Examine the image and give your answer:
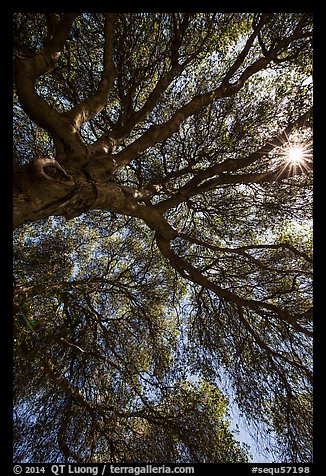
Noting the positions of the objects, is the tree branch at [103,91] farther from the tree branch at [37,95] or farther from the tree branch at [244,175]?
the tree branch at [244,175]

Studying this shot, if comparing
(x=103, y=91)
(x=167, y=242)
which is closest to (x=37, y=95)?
(x=103, y=91)

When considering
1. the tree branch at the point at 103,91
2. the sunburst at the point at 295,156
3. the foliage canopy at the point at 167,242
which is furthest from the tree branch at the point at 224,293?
the sunburst at the point at 295,156

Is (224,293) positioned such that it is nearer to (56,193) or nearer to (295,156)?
(295,156)

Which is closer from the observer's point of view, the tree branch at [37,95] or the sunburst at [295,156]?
the tree branch at [37,95]

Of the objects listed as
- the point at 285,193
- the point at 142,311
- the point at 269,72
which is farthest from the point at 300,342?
the point at 269,72

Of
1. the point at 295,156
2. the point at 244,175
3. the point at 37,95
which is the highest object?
the point at 295,156

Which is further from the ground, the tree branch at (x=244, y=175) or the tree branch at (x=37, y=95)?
the tree branch at (x=244, y=175)

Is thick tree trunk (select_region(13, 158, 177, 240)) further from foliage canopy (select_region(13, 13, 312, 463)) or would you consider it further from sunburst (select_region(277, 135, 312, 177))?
sunburst (select_region(277, 135, 312, 177))

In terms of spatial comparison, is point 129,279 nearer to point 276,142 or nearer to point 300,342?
point 300,342

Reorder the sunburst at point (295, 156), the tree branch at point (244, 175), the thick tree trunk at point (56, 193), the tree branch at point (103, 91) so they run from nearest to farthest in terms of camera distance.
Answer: the thick tree trunk at point (56, 193)
the tree branch at point (103, 91)
the sunburst at point (295, 156)
the tree branch at point (244, 175)

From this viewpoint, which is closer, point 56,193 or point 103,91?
point 56,193

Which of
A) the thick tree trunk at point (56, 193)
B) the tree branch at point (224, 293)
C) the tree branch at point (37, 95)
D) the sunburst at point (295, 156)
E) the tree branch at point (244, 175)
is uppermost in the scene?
the sunburst at point (295, 156)

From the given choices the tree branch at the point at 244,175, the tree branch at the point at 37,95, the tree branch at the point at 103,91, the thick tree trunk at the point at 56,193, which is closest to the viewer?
the thick tree trunk at the point at 56,193
